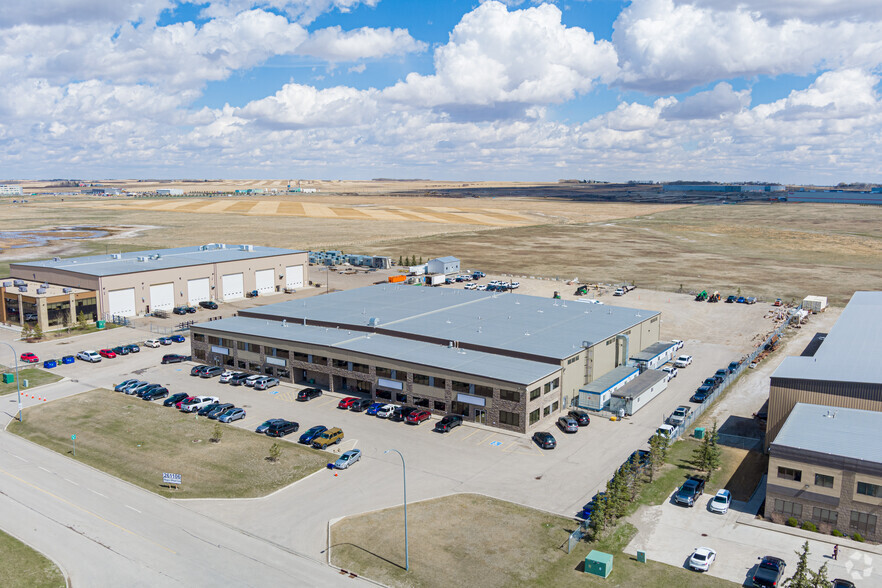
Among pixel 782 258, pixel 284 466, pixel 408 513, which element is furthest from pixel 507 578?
pixel 782 258

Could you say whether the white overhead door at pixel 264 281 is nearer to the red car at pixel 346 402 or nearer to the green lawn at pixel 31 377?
the green lawn at pixel 31 377

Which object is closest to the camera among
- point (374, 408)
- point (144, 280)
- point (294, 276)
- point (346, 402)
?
point (374, 408)

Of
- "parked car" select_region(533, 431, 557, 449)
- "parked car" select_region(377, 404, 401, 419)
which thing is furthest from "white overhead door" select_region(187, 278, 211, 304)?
"parked car" select_region(533, 431, 557, 449)

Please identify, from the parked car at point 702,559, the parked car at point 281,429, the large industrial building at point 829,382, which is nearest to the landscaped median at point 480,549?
the parked car at point 702,559

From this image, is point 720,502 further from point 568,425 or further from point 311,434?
point 311,434

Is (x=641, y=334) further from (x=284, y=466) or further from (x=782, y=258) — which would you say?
(x=782, y=258)

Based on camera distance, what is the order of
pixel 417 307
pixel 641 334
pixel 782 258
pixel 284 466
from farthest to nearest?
pixel 782 258 → pixel 417 307 → pixel 641 334 → pixel 284 466

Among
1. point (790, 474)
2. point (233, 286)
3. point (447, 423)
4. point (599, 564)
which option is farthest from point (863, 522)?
point (233, 286)

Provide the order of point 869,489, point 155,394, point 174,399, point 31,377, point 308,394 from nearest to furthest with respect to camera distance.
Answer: point 869,489 → point 174,399 → point 308,394 → point 155,394 → point 31,377
